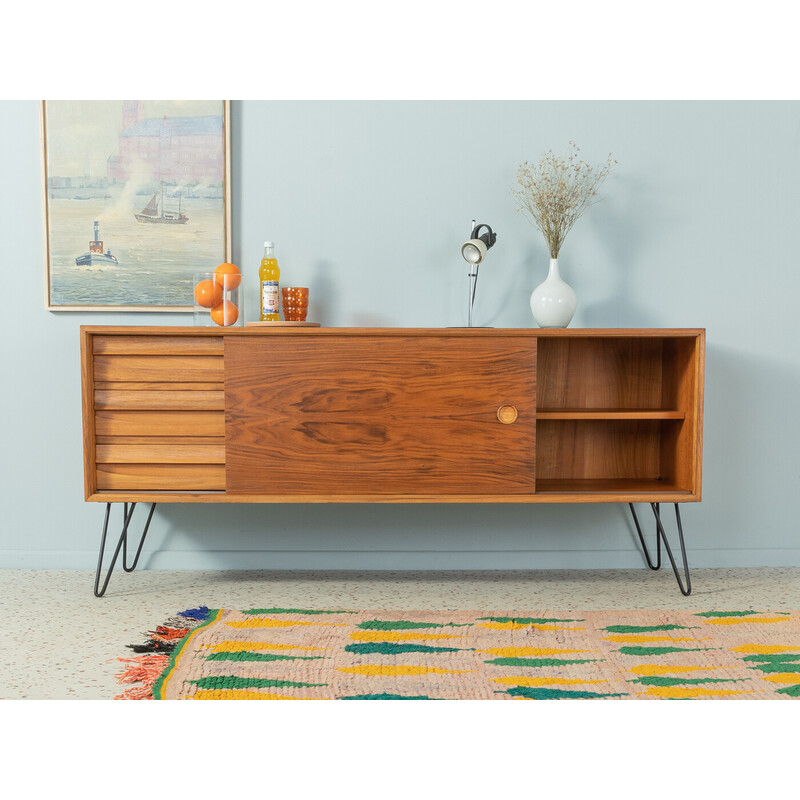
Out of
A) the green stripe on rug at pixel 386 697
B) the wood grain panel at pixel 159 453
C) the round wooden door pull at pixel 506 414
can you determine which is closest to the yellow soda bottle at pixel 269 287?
the wood grain panel at pixel 159 453

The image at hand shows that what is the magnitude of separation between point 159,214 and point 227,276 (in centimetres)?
41

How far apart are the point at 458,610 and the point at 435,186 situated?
147cm

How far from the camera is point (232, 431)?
2246 mm

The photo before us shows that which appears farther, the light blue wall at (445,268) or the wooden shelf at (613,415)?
the light blue wall at (445,268)

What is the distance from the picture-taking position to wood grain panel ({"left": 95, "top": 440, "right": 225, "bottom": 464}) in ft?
7.42

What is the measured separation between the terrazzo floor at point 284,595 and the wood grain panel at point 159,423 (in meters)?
0.54

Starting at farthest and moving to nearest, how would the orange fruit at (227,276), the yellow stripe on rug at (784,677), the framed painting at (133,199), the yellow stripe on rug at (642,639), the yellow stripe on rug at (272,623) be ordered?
the framed painting at (133,199), the orange fruit at (227,276), the yellow stripe on rug at (272,623), the yellow stripe on rug at (642,639), the yellow stripe on rug at (784,677)

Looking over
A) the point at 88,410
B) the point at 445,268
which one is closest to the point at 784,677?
the point at 445,268

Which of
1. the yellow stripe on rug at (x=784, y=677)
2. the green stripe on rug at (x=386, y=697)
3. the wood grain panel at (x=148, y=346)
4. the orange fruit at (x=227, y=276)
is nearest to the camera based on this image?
the green stripe on rug at (x=386, y=697)

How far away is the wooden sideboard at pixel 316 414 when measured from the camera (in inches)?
88.1

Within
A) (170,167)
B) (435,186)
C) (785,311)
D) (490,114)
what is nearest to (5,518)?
(170,167)

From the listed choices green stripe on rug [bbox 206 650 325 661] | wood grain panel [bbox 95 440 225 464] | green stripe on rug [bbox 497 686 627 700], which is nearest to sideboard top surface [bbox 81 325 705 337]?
wood grain panel [bbox 95 440 225 464]

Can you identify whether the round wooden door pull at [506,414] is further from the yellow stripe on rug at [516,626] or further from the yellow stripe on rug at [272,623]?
the yellow stripe on rug at [272,623]

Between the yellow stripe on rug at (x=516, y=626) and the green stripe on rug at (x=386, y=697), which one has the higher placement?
the green stripe on rug at (x=386, y=697)
